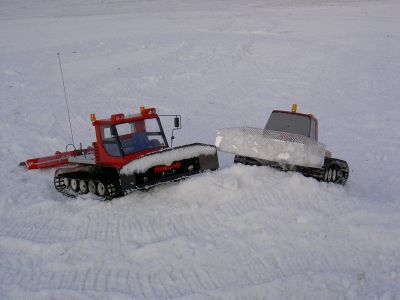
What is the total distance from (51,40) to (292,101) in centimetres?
1495

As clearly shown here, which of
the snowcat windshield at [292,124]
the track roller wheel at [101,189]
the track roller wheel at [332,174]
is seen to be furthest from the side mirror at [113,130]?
the track roller wheel at [332,174]

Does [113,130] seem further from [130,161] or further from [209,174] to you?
[209,174]

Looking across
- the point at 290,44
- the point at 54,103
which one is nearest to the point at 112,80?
the point at 54,103

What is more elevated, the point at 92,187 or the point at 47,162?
the point at 47,162

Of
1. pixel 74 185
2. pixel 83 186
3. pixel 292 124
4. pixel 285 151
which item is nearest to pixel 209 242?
pixel 285 151

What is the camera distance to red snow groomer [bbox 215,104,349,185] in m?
9.18

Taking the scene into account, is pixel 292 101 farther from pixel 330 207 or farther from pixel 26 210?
pixel 26 210

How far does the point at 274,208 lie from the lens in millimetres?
7945

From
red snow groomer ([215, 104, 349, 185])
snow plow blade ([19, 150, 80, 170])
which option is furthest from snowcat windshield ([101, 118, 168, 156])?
snow plow blade ([19, 150, 80, 170])

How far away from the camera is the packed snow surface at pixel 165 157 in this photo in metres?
8.53

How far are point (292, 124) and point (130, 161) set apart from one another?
4.15 metres

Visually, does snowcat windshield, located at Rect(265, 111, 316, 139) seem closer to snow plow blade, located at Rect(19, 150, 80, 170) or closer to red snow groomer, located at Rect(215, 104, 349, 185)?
red snow groomer, located at Rect(215, 104, 349, 185)

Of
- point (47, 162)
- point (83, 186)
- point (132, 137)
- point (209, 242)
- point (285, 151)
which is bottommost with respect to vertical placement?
Result: point (209, 242)

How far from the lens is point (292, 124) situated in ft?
35.5
